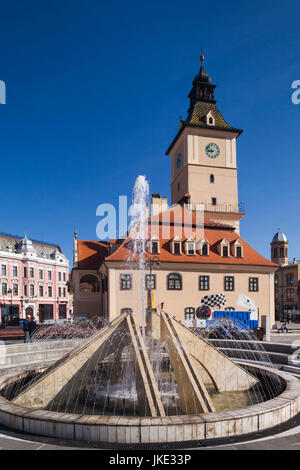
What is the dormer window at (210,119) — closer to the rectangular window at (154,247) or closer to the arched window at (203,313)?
the rectangular window at (154,247)

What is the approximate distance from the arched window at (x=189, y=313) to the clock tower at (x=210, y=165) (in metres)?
15.2

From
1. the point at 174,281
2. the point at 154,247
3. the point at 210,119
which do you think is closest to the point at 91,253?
the point at 154,247

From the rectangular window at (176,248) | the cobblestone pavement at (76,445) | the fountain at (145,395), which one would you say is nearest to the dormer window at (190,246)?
the rectangular window at (176,248)

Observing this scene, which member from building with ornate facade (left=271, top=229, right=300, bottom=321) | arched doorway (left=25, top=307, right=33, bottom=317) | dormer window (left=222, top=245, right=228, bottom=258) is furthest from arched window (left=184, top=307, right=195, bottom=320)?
building with ornate facade (left=271, top=229, right=300, bottom=321)

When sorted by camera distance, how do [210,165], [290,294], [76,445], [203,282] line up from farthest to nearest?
1. [290,294]
2. [210,165]
3. [203,282]
4. [76,445]

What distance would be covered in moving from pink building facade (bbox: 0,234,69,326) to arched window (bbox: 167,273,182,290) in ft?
79.5

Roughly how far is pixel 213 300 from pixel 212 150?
74.3ft

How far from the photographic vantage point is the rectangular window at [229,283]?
34.0m

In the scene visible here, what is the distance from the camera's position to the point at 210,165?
47125mm

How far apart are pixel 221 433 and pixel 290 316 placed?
2647 inches

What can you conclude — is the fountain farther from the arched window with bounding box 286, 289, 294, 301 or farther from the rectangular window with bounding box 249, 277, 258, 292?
the arched window with bounding box 286, 289, 294, 301

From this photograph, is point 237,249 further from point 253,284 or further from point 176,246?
point 176,246

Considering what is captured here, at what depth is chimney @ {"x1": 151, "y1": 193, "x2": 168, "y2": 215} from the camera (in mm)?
43719
